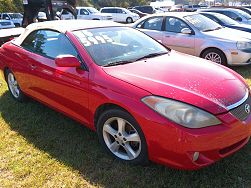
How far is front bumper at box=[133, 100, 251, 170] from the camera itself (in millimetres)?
2881

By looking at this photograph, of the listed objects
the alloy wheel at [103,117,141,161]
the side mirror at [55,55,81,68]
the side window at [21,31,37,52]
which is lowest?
the alloy wheel at [103,117,141,161]

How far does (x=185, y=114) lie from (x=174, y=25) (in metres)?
5.91

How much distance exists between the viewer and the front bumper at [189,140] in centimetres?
288

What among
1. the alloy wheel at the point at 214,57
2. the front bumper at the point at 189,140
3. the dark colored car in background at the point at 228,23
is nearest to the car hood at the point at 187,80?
the front bumper at the point at 189,140

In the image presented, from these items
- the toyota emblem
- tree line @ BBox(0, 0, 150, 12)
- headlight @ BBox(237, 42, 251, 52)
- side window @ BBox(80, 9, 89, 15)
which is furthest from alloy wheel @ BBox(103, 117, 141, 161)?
tree line @ BBox(0, 0, 150, 12)

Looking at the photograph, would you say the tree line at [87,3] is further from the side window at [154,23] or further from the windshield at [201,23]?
the windshield at [201,23]

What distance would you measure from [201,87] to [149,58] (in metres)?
1.00

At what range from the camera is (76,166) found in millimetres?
3527

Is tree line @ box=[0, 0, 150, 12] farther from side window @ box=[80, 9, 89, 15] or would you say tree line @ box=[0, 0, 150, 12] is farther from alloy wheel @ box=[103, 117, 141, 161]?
alloy wheel @ box=[103, 117, 141, 161]

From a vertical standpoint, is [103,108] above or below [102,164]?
above

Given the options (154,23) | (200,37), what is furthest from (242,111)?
(154,23)

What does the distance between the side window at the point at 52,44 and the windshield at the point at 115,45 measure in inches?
7.0

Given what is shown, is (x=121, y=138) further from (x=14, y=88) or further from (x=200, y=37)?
(x=200, y=37)

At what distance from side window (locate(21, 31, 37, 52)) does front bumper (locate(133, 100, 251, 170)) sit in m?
2.55
